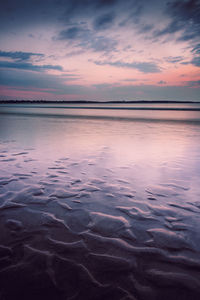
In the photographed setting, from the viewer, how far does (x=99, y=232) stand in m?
2.97

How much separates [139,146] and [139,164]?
311cm

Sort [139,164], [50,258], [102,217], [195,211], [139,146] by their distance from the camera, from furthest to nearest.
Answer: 1. [139,146]
2. [139,164]
3. [195,211]
4. [102,217]
5. [50,258]

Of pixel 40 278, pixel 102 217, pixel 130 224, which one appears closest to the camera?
pixel 40 278

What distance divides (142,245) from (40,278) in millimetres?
1406

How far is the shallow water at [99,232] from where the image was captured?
2.06 meters

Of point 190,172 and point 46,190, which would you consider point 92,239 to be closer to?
point 46,190

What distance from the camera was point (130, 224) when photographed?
3174 mm

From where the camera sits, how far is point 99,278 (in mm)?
2137

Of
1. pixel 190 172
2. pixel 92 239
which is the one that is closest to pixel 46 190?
pixel 92 239

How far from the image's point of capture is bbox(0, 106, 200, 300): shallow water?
2057 mm

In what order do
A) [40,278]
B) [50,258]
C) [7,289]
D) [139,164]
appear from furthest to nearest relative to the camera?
1. [139,164]
2. [50,258]
3. [40,278]
4. [7,289]

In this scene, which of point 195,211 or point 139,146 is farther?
point 139,146

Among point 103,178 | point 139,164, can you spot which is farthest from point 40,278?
point 139,164

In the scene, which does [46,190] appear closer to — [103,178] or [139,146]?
[103,178]
